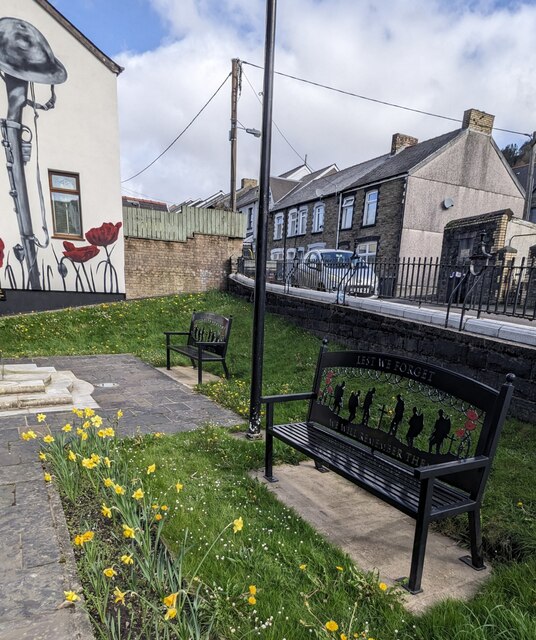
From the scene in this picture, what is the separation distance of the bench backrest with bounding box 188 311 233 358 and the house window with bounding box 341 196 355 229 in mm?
17073

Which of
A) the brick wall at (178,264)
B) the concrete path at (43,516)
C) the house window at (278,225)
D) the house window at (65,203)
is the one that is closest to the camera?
the concrete path at (43,516)

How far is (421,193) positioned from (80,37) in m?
15.3

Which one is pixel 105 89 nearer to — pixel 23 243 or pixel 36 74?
pixel 36 74

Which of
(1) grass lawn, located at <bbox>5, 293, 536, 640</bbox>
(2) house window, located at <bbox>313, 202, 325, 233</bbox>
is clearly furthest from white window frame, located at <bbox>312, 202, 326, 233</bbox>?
(1) grass lawn, located at <bbox>5, 293, 536, 640</bbox>

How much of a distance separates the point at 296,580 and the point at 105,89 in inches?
529

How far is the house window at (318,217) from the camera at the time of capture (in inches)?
987

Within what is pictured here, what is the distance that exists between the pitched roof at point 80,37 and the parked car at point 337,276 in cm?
804

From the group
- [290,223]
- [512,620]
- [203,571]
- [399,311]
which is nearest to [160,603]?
[203,571]

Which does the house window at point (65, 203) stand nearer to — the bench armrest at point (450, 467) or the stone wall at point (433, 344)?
the stone wall at point (433, 344)

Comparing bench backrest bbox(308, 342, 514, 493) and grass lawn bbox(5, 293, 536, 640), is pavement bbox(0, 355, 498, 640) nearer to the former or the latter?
grass lawn bbox(5, 293, 536, 640)

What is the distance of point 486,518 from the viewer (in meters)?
2.68

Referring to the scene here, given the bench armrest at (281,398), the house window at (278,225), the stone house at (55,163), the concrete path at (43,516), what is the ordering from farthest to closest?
the house window at (278,225)
the stone house at (55,163)
the bench armrest at (281,398)
the concrete path at (43,516)

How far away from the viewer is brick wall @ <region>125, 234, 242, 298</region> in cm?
1323

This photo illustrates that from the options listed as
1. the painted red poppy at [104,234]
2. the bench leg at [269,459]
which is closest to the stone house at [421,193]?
the painted red poppy at [104,234]
